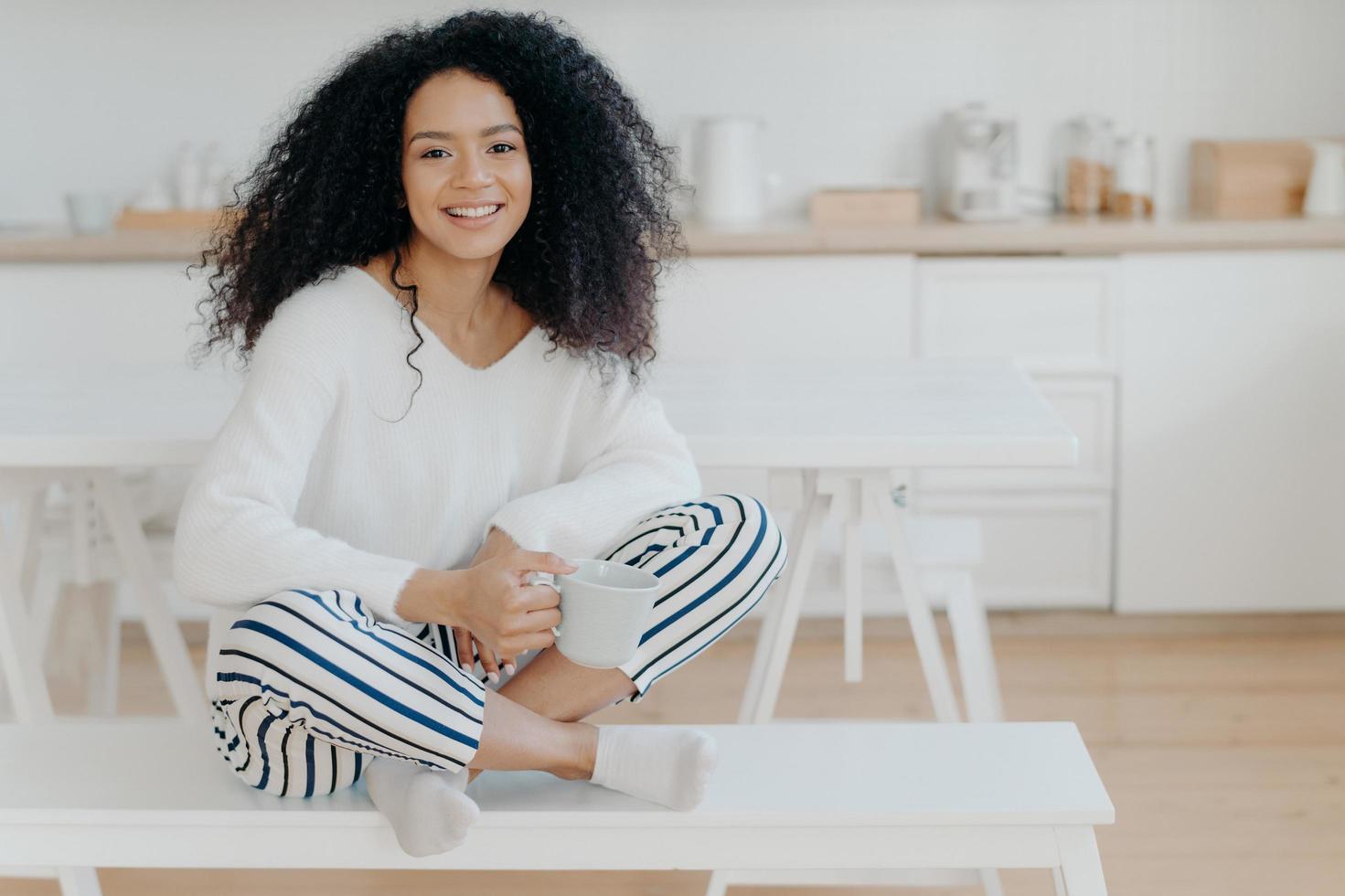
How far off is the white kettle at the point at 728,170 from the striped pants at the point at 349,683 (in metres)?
1.71

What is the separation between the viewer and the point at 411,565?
1501 millimetres

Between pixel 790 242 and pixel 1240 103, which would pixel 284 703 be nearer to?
pixel 790 242

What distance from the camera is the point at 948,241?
290 centimetres

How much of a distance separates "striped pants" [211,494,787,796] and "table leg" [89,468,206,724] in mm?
683

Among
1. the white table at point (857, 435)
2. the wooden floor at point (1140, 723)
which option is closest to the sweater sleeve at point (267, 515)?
the white table at point (857, 435)

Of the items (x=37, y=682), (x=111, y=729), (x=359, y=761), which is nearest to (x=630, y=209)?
(x=359, y=761)

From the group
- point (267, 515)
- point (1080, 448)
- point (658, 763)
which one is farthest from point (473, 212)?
point (1080, 448)

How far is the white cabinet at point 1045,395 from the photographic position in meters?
2.92

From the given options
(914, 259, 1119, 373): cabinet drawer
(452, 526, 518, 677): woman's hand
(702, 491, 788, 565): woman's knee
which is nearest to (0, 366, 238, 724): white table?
(452, 526, 518, 677): woman's hand

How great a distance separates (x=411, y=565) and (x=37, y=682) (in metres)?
0.78

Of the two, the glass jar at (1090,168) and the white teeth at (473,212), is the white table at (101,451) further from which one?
the glass jar at (1090,168)

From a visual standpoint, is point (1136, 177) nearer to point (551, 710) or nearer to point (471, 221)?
point (471, 221)

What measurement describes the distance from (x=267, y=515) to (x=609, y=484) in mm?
363

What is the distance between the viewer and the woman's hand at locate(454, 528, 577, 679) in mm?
1405
